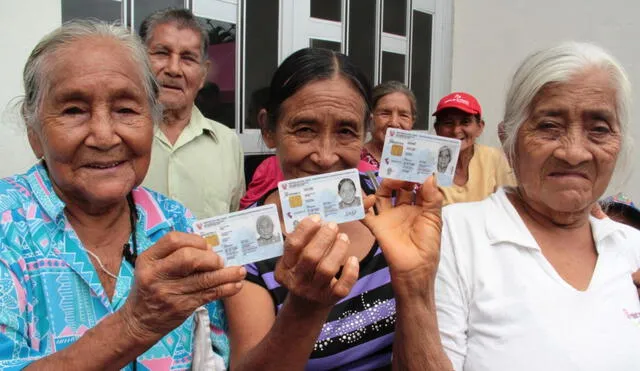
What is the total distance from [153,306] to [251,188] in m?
2.04

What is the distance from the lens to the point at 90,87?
5.08 feet

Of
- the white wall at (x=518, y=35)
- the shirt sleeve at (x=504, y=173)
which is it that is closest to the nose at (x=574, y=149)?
the shirt sleeve at (x=504, y=173)

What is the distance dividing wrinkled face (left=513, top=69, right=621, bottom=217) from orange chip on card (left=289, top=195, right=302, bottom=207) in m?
0.86

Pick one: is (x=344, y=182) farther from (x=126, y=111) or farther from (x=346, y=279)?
(x=126, y=111)

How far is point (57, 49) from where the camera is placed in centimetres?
156

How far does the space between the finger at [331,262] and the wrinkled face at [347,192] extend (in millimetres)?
271

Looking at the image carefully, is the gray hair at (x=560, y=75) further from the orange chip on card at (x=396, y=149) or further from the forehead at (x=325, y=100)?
the forehead at (x=325, y=100)

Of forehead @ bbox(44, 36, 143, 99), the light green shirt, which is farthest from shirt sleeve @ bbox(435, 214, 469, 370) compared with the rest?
the light green shirt

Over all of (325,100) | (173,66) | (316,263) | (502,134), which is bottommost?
(316,263)

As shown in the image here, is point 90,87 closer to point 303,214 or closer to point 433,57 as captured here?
point 303,214

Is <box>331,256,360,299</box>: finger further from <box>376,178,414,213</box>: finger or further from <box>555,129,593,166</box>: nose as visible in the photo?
<box>555,129,593,166</box>: nose

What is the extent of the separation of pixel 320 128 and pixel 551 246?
919 mm

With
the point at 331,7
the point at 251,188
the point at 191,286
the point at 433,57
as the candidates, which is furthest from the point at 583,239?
the point at 433,57

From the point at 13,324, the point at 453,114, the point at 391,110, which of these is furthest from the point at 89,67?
the point at 453,114
